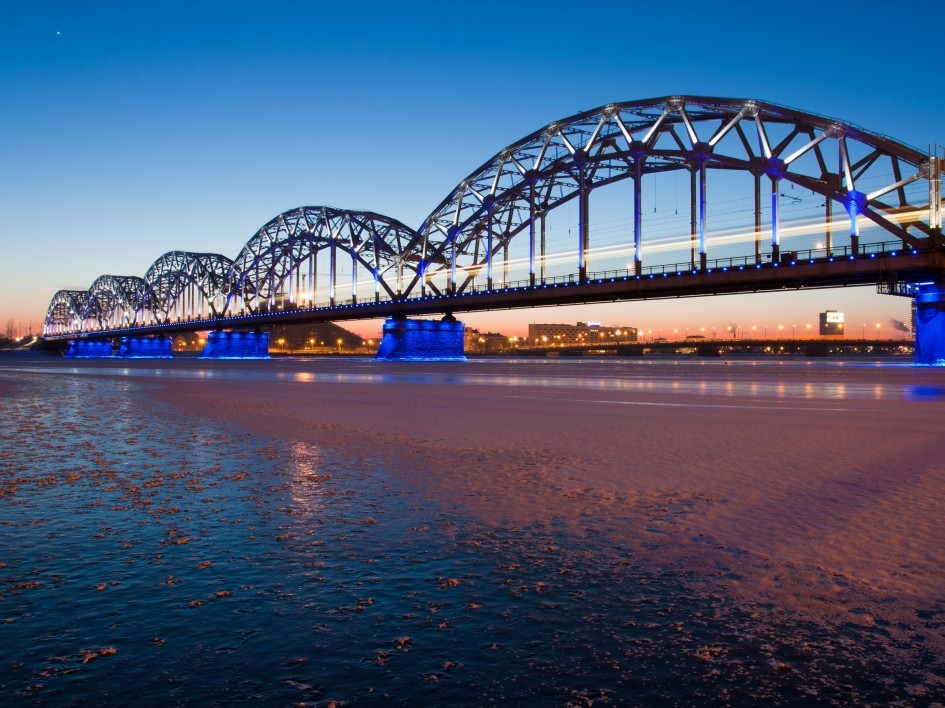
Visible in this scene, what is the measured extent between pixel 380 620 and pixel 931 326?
52.9 m

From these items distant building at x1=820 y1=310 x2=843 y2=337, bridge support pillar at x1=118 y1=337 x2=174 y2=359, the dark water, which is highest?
distant building at x1=820 y1=310 x2=843 y2=337

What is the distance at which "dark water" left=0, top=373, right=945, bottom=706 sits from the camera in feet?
8.91

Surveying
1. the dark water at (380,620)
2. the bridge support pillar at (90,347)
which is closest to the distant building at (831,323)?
the bridge support pillar at (90,347)

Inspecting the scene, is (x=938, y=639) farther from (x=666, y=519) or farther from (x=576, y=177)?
(x=576, y=177)

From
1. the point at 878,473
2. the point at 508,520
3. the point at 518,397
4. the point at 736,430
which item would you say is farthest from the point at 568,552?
the point at 518,397

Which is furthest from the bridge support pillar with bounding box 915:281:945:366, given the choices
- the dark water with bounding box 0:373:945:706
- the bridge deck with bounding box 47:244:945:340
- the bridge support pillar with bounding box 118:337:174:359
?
the bridge support pillar with bounding box 118:337:174:359

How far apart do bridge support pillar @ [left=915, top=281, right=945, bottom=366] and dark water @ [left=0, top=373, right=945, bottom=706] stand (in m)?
49.8

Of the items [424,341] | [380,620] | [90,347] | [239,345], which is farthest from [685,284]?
[90,347]

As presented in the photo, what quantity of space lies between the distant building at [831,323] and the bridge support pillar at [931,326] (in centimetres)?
16000

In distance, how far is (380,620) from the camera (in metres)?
3.37

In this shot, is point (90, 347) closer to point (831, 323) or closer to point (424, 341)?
point (424, 341)

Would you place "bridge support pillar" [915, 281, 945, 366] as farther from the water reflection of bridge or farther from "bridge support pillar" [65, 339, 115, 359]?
"bridge support pillar" [65, 339, 115, 359]

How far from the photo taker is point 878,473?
7.41m

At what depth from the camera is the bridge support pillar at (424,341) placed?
3442 inches
